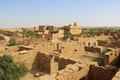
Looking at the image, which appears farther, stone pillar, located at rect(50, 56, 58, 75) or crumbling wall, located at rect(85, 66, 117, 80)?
stone pillar, located at rect(50, 56, 58, 75)

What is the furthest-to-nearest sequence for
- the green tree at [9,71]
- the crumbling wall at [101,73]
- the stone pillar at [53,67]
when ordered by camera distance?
the stone pillar at [53,67] < the green tree at [9,71] < the crumbling wall at [101,73]

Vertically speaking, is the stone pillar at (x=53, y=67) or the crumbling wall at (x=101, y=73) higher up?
the crumbling wall at (x=101, y=73)

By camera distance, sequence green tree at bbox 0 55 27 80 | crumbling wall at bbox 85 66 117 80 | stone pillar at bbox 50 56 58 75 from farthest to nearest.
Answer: stone pillar at bbox 50 56 58 75 < green tree at bbox 0 55 27 80 < crumbling wall at bbox 85 66 117 80

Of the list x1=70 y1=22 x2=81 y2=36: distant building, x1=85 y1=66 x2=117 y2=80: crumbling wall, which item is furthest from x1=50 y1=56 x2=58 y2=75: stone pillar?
x1=70 y1=22 x2=81 y2=36: distant building

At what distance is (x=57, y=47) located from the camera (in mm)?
20406

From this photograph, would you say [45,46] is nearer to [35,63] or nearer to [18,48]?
[18,48]

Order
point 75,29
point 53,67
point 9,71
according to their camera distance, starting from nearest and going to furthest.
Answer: point 9,71 → point 53,67 → point 75,29

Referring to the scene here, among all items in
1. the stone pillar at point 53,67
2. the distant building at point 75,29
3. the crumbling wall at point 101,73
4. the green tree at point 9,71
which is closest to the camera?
the crumbling wall at point 101,73

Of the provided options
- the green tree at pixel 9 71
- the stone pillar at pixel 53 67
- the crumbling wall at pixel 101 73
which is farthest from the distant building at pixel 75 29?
the crumbling wall at pixel 101 73

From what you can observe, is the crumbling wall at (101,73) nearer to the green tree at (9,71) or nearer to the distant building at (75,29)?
the green tree at (9,71)

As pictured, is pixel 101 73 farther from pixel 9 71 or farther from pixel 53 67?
pixel 9 71

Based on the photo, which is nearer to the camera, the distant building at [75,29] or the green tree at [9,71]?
the green tree at [9,71]

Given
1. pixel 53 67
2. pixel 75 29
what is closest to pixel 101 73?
pixel 53 67

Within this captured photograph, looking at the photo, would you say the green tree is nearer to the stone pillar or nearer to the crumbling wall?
the stone pillar
